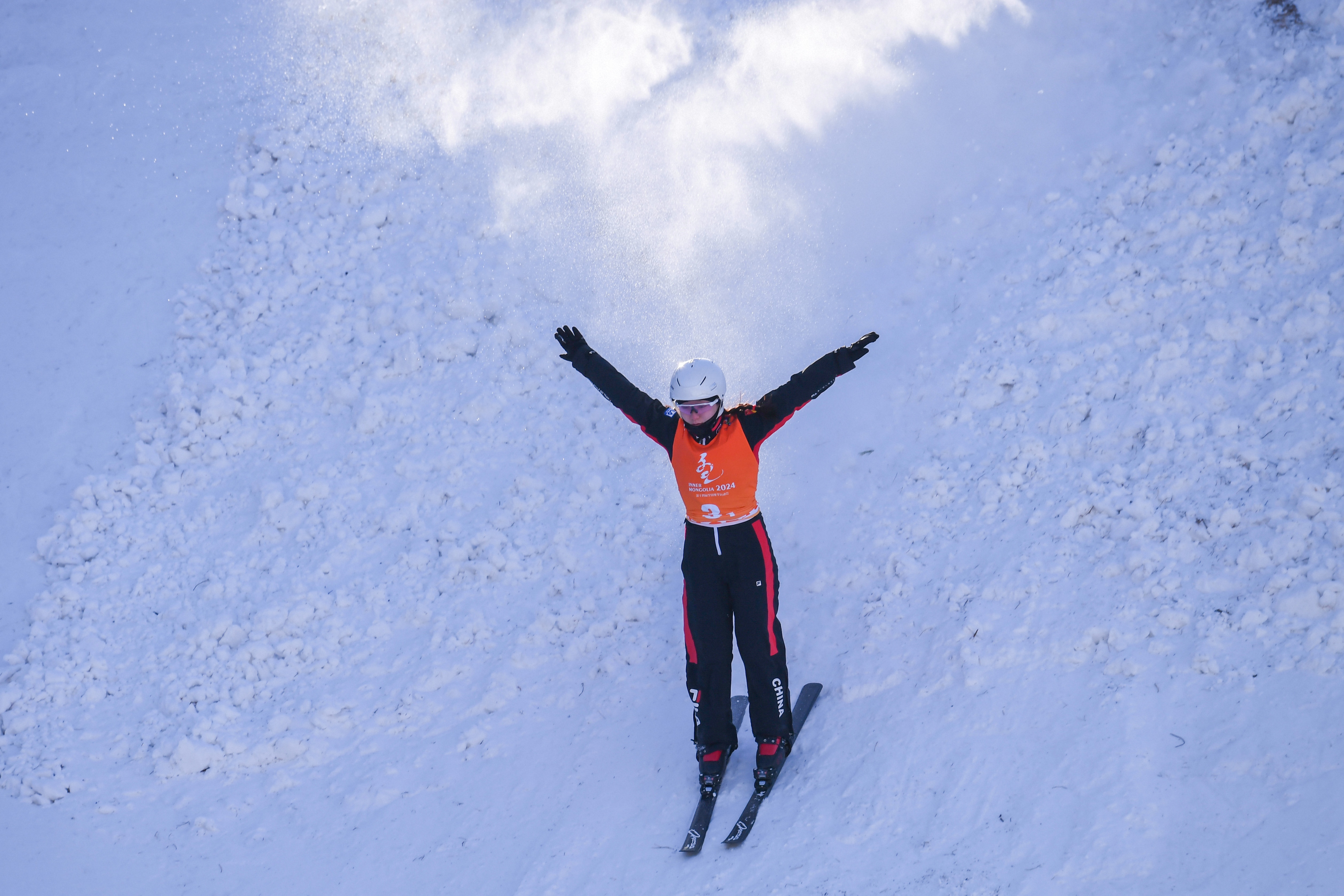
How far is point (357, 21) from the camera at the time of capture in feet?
31.3

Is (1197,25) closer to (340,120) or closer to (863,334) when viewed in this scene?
(863,334)

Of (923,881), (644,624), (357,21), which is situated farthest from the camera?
(357,21)

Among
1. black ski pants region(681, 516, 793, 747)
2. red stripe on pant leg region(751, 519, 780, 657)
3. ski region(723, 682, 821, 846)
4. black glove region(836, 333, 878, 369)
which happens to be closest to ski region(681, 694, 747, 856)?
ski region(723, 682, 821, 846)

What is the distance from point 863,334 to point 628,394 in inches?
106

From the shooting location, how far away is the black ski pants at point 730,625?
16.7ft

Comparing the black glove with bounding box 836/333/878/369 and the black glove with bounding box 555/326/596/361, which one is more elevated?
the black glove with bounding box 555/326/596/361

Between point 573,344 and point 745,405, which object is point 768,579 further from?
point 573,344

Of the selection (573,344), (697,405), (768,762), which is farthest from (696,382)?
(768,762)

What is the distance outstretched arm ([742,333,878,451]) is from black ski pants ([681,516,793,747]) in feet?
1.59

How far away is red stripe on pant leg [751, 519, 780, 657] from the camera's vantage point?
5109mm

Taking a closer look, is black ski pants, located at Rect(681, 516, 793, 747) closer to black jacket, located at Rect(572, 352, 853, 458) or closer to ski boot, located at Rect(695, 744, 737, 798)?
ski boot, located at Rect(695, 744, 737, 798)

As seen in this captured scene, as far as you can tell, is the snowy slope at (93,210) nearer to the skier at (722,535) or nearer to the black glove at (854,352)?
the skier at (722,535)

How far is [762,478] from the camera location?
679 centimetres

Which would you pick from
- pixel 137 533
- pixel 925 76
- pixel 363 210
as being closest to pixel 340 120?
pixel 363 210
